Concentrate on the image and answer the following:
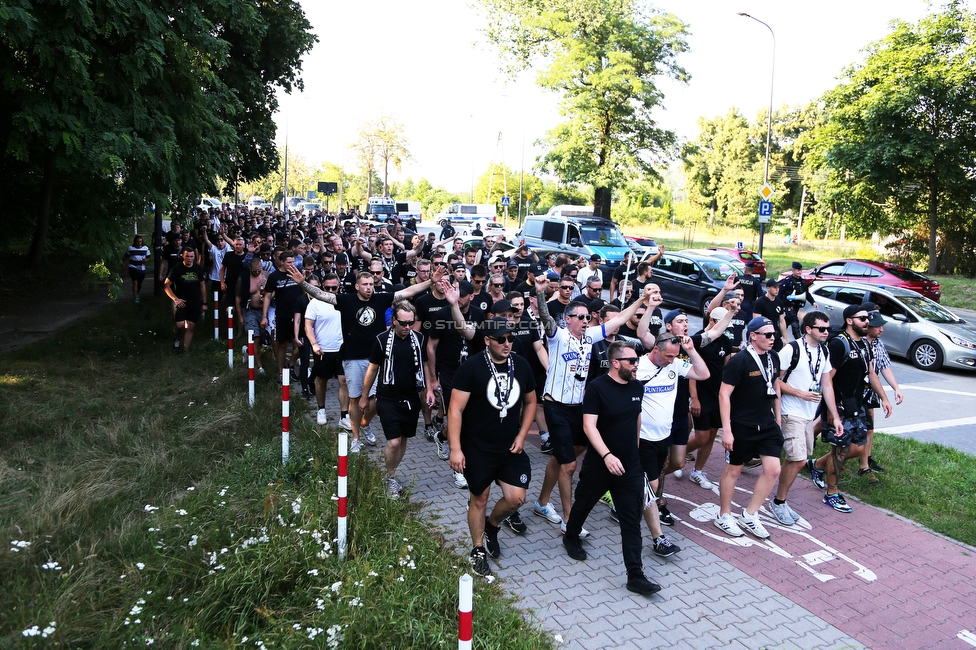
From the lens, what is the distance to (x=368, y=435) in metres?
8.12

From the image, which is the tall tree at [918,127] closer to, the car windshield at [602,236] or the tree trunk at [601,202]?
the tree trunk at [601,202]

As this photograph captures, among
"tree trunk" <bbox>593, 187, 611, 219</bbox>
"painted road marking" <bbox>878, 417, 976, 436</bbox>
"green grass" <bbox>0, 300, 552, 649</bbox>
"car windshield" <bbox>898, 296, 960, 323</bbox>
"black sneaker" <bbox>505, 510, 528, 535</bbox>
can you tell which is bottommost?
"painted road marking" <bbox>878, 417, 976, 436</bbox>

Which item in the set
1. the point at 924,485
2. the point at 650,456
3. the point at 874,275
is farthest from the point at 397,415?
the point at 874,275

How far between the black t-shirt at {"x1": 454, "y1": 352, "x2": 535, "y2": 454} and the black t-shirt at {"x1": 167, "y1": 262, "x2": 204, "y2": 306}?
7601mm

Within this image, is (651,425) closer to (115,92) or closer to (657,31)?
(115,92)

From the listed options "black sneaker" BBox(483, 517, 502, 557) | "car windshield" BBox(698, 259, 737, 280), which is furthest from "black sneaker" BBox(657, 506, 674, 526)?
"car windshield" BBox(698, 259, 737, 280)

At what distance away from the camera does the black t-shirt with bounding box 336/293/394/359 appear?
23.6ft

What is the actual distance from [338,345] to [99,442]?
2624mm

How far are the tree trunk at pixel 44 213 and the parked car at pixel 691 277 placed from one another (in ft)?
43.2

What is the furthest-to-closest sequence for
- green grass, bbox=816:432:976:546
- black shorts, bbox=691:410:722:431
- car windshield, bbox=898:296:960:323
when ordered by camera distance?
car windshield, bbox=898:296:960:323 < black shorts, bbox=691:410:722:431 < green grass, bbox=816:432:976:546

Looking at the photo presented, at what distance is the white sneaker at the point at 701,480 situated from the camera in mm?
7242

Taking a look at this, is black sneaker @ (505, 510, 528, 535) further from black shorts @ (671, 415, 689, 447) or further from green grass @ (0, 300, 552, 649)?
black shorts @ (671, 415, 689, 447)

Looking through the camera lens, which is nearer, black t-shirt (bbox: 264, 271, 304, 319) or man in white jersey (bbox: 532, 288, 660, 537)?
man in white jersey (bbox: 532, 288, 660, 537)

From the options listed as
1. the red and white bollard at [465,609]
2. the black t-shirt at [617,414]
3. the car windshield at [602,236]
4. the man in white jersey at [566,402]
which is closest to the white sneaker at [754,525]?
the man in white jersey at [566,402]
